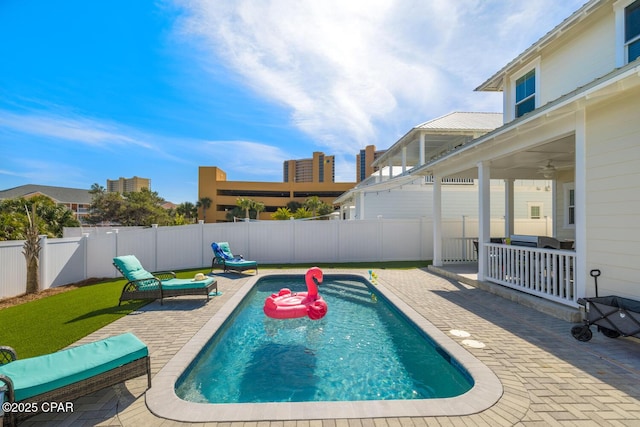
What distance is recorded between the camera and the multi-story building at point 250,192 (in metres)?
60.7

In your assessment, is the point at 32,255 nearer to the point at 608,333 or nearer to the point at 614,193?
the point at 608,333

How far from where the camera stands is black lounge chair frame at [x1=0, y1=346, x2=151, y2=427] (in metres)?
2.41

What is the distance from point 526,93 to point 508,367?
8.03 metres

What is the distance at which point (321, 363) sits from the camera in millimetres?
4395

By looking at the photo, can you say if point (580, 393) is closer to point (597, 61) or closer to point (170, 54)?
point (597, 61)

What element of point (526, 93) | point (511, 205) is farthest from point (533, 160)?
point (511, 205)

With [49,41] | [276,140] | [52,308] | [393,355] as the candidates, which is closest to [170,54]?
[49,41]

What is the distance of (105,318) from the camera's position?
18.6 ft

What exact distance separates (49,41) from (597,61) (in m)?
15.1

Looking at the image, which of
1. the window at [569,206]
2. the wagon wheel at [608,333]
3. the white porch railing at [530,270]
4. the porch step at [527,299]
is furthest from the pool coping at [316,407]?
the window at [569,206]

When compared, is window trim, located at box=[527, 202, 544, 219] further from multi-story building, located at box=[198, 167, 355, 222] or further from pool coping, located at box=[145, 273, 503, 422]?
multi-story building, located at box=[198, 167, 355, 222]

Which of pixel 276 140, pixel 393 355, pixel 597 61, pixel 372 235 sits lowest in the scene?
pixel 393 355

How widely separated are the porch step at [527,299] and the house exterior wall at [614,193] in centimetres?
67

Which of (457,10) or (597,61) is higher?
(457,10)
